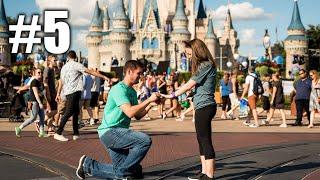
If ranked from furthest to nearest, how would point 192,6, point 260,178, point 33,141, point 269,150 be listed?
point 192,6 → point 33,141 → point 269,150 → point 260,178

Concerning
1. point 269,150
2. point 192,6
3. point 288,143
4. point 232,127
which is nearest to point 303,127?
point 232,127

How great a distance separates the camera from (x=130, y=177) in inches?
217

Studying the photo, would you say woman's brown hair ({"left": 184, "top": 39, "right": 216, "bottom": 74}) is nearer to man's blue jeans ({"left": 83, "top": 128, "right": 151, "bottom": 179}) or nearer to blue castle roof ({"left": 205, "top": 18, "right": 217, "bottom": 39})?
man's blue jeans ({"left": 83, "top": 128, "right": 151, "bottom": 179})

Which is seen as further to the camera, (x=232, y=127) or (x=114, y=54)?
(x=114, y=54)

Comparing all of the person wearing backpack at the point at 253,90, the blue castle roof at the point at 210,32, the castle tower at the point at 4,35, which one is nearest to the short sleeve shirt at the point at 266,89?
the person wearing backpack at the point at 253,90

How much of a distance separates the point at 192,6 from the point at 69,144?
102411mm

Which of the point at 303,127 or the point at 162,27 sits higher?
the point at 162,27

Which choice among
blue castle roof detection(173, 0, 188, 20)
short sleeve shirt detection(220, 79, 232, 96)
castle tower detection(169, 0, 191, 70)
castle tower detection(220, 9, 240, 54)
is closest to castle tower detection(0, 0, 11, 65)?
castle tower detection(169, 0, 191, 70)

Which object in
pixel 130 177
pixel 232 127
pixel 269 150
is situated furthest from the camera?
pixel 232 127

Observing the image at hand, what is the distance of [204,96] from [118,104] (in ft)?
3.05

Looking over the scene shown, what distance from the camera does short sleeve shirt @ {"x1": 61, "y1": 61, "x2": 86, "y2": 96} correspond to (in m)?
9.20

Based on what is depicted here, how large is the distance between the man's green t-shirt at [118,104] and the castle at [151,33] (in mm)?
81384

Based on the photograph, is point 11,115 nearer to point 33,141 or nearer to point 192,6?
point 33,141

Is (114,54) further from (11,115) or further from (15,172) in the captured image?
(15,172)
